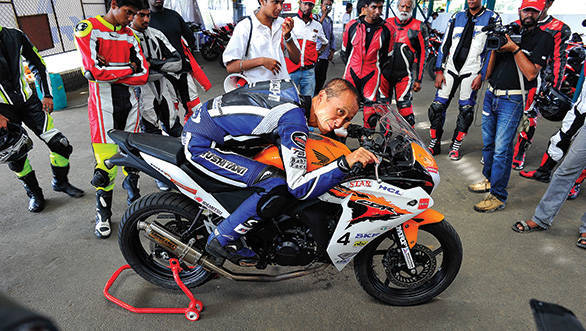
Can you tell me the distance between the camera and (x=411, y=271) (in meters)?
2.21

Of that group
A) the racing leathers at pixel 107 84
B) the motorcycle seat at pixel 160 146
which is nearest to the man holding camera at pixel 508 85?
the motorcycle seat at pixel 160 146

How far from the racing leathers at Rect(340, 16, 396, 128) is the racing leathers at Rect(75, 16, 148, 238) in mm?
2453

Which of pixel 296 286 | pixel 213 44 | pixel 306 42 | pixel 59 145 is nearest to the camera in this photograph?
pixel 296 286

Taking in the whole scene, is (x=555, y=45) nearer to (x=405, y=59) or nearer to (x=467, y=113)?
(x=467, y=113)

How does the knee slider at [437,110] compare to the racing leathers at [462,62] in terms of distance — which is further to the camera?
the knee slider at [437,110]

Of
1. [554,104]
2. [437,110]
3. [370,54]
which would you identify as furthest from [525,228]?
[370,54]

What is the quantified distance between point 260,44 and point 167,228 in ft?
5.88

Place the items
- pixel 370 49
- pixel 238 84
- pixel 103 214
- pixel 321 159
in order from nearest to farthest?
1. pixel 321 159
2. pixel 238 84
3. pixel 103 214
4. pixel 370 49

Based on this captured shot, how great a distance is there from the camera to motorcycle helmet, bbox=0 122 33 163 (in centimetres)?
302

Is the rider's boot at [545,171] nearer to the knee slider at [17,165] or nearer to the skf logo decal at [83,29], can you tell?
the skf logo decal at [83,29]

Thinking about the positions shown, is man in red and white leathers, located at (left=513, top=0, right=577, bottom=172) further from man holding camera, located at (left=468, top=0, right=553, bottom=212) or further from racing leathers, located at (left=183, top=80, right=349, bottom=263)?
racing leathers, located at (left=183, top=80, right=349, bottom=263)

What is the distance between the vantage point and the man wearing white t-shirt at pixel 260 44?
3.18m

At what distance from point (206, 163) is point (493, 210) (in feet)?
9.02

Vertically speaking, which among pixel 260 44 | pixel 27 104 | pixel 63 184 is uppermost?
pixel 260 44
